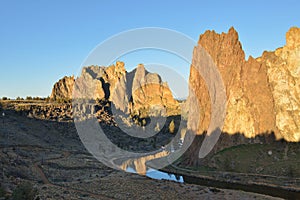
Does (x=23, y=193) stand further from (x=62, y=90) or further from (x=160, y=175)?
(x=62, y=90)

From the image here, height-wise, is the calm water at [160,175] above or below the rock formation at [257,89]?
below

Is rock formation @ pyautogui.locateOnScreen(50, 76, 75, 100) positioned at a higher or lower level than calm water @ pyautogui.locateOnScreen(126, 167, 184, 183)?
higher

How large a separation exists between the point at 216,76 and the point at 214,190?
43.5 m

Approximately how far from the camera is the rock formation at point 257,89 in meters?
75.4

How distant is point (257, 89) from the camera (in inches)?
3162

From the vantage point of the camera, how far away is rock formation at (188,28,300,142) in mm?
75375

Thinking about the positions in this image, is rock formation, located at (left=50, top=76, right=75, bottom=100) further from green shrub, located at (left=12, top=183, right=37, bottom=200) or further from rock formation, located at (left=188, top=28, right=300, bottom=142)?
green shrub, located at (left=12, top=183, right=37, bottom=200)

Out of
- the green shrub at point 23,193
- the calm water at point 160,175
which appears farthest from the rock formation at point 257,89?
the green shrub at point 23,193

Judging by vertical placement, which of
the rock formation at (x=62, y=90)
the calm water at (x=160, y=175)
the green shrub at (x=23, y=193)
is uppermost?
the rock formation at (x=62, y=90)

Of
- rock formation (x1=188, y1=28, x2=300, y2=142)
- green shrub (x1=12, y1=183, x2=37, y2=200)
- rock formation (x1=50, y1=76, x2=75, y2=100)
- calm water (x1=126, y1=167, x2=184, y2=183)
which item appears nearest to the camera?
green shrub (x1=12, y1=183, x2=37, y2=200)

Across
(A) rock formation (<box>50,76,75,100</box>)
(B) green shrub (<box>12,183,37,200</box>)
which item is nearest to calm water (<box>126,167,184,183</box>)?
(B) green shrub (<box>12,183,37,200</box>)

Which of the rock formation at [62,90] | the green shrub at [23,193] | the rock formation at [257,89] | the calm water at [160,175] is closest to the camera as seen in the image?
the green shrub at [23,193]

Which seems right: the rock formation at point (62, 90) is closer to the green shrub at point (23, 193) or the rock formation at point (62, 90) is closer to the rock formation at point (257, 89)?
the rock formation at point (257, 89)

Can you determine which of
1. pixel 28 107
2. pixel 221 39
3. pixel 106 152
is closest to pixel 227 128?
pixel 221 39
